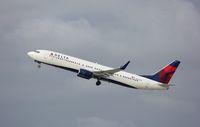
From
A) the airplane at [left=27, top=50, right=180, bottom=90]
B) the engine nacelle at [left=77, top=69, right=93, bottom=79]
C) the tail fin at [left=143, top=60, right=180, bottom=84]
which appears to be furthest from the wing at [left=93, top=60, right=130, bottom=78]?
the tail fin at [left=143, top=60, right=180, bottom=84]

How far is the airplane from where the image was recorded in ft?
486

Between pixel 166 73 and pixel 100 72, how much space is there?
A: 1918 cm

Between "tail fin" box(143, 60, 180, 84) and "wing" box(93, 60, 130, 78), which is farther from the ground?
"wing" box(93, 60, 130, 78)

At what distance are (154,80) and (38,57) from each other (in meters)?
28.0

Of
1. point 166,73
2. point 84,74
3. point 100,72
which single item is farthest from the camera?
point 166,73

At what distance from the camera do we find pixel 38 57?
150m

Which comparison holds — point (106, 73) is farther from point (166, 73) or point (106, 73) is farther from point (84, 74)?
point (166, 73)

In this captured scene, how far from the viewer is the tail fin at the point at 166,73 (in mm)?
158500

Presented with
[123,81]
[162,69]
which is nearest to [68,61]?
[123,81]

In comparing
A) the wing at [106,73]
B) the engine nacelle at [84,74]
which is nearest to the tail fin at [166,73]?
the wing at [106,73]

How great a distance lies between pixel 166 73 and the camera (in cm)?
16062

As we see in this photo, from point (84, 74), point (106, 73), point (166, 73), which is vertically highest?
point (84, 74)

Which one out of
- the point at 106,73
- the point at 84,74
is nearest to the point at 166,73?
the point at 106,73

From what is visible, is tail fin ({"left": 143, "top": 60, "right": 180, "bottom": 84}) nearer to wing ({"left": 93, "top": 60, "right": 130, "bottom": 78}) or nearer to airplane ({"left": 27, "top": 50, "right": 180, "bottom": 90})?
airplane ({"left": 27, "top": 50, "right": 180, "bottom": 90})
